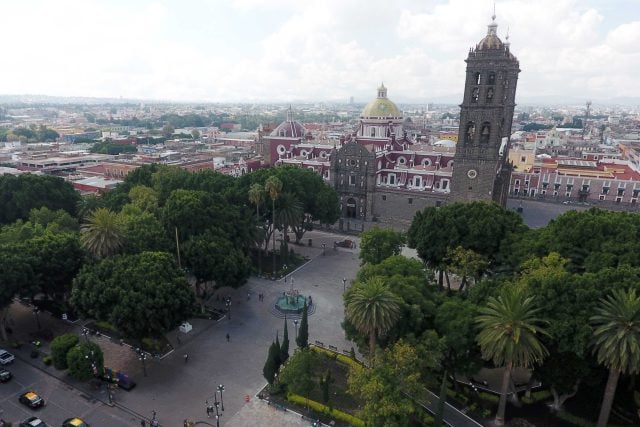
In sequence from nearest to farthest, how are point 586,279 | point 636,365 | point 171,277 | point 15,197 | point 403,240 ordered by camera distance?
point 636,365 < point 586,279 < point 171,277 < point 403,240 < point 15,197

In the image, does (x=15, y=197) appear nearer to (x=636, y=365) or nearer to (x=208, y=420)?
(x=208, y=420)

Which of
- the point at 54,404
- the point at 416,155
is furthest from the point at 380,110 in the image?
the point at 54,404

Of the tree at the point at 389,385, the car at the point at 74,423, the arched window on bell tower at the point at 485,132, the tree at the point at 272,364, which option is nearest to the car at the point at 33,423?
the car at the point at 74,423

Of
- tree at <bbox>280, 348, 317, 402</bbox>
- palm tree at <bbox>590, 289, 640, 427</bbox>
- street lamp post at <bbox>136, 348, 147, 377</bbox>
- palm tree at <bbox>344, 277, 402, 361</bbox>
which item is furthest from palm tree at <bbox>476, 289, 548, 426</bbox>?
street lamp post at <bbox>136, 348, 147, 377</bbox>

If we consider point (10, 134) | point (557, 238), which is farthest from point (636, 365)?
point (10, 134)

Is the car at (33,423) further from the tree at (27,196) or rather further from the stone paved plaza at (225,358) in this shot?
the tree at (27,196)

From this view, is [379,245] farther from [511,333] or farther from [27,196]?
[27,196]
